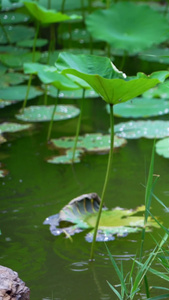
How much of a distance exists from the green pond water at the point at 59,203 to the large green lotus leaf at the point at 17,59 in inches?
34.0

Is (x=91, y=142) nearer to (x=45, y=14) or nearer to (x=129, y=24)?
(x=45, y=14)

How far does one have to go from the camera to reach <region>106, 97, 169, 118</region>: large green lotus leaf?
3180 millimetres

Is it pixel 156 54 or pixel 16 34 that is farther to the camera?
pixel 16 34

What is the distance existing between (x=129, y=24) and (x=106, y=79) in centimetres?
265

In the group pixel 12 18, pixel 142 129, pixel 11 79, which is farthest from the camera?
pixel 12 18

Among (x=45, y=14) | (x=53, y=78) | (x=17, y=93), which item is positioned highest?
(x=45, y=14)

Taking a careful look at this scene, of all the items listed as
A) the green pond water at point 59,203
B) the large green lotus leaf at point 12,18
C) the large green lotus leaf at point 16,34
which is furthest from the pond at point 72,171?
the large green lotus leaf at point 12,18

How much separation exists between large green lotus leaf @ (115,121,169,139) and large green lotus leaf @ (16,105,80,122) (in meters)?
0.34

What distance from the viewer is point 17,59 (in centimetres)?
427

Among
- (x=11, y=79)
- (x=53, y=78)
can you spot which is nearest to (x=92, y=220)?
(x=53, y=78)

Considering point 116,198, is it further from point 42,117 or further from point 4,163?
point 42,117

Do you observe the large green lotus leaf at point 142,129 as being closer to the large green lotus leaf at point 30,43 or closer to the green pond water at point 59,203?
the green pond water at point 59,203

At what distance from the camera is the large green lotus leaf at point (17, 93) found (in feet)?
11.8

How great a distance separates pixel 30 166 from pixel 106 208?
608 mm
